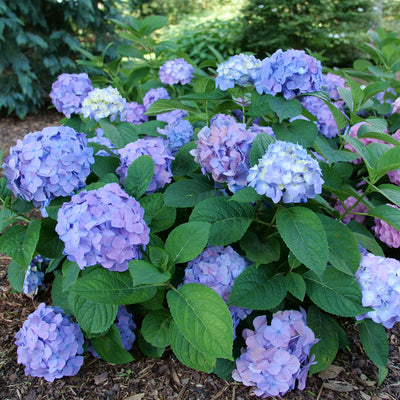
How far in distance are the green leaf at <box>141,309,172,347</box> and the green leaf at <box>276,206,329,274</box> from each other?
562 mm

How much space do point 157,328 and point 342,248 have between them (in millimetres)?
684

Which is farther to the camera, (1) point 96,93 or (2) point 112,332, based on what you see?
(1) point 96,93

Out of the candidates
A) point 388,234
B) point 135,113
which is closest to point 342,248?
point 388,234

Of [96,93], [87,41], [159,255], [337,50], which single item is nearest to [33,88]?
[87,41]

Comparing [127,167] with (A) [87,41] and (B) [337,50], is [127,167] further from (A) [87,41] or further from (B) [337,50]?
(B) [337,50]

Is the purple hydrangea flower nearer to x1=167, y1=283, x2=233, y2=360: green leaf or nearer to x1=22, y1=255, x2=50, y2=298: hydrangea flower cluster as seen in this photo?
x1=22, y1=255, x2=50, y2=298: hydrangea flower cluster

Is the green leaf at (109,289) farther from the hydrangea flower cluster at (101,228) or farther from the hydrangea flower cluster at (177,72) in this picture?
the hydrangea flower cluster at (177,72)

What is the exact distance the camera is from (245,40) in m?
7.46

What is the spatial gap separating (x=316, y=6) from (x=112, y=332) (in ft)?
23.4

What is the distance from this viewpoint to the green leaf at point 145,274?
103 cm

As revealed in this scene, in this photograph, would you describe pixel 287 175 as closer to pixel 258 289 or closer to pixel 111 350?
pixel 258 289

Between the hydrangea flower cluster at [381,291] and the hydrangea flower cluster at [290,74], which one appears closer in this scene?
the hydrangea flower cluster at [381,291]

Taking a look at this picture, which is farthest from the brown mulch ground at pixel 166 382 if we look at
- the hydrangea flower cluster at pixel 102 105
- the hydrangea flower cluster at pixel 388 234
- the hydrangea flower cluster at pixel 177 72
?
the hydrangea flower cluster at pixel 177 72

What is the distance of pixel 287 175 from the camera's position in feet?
3.52
